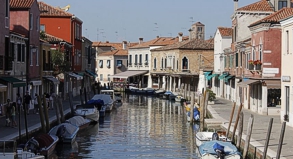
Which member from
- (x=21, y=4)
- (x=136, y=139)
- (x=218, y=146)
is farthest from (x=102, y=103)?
(x=218, y=146)

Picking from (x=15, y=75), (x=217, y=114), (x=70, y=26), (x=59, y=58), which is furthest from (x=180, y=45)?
(x=15, y=75)

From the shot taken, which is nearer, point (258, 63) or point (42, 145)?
point (42, 145)

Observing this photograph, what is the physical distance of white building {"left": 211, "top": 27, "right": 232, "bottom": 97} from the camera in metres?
55.7

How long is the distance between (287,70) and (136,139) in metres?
7.92

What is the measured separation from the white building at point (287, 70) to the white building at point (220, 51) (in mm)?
26326

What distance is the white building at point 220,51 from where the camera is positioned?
55688mm

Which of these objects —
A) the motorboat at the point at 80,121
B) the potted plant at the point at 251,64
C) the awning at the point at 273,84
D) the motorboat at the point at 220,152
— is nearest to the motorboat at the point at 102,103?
the motorboat at the point at 80,121

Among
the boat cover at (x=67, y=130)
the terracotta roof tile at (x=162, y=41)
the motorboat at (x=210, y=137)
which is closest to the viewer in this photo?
the motorboat at (x=210, y=137)

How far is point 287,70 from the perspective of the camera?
28.5 m

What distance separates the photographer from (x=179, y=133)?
30.9 m

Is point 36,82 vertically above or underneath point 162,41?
underneath

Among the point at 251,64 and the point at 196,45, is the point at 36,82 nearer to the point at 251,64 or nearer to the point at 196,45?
the point at 251,64

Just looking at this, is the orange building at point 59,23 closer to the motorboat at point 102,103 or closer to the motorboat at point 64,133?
the motorboat at point 102,103

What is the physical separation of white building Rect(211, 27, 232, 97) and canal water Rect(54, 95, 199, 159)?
52.9 feet
